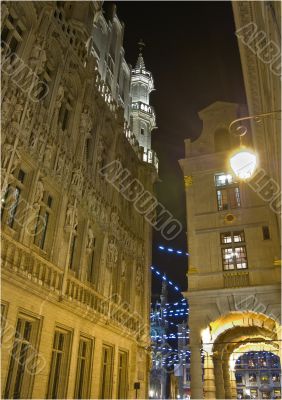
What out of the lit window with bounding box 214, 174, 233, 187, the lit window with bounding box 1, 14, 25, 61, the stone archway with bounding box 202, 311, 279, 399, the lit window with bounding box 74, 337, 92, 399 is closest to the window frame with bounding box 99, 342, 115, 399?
the lit window with bounding box 74, 337, 92, 399

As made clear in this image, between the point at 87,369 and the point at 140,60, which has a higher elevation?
the point at 140,60

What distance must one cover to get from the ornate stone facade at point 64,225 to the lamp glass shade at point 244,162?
276 inches

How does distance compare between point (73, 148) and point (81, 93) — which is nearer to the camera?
point (73, 148)

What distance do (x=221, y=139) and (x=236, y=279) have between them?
9642 millimetres

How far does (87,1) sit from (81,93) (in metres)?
6.53

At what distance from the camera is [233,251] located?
67.3 ft

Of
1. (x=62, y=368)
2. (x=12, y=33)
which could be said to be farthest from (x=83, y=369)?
(x=12, y=33)

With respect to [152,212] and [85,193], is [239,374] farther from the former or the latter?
[85,193]

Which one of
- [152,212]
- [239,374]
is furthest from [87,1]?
[239,374]

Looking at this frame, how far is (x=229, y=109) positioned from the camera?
80.4ft

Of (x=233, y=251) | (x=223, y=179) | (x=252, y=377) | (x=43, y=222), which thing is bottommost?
(x=252, y=377)

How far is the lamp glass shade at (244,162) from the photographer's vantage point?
788 cm

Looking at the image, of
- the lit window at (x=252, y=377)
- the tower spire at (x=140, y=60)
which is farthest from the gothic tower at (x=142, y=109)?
the lit window at (x=252, y=377)

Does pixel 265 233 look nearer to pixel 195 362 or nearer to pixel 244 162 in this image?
pixel 195 362
